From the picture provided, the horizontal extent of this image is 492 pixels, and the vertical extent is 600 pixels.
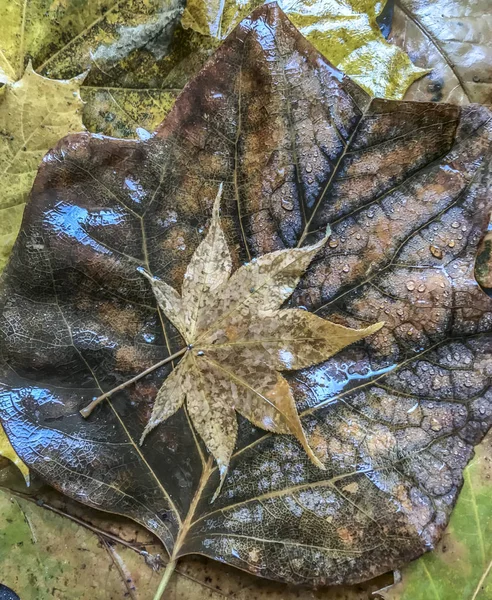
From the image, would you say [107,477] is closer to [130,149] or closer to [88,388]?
[88,388]

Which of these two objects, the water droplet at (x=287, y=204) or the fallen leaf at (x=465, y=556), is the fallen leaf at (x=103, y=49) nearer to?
the water droplet at (x=287, y=204)

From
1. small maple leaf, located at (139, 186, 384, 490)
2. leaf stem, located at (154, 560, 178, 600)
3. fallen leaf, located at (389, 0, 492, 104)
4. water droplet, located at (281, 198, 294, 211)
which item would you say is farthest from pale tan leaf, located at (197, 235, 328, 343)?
fallen leaf, located at (389, 0, 492, 104)

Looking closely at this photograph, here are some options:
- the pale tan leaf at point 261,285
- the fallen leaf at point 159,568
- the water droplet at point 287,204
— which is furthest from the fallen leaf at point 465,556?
the water droplet at point 287,204

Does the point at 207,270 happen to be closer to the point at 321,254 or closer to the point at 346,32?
the point at 321,254

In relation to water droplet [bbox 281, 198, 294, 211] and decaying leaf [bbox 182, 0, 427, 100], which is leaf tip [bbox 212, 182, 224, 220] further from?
decaying leaf [bbox 182, 0, 427, 100]

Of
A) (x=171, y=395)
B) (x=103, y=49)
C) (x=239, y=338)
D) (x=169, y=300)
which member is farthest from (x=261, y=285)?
(x=103, y=49)

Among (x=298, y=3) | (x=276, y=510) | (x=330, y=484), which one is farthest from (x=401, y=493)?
(x=298, y=3)
